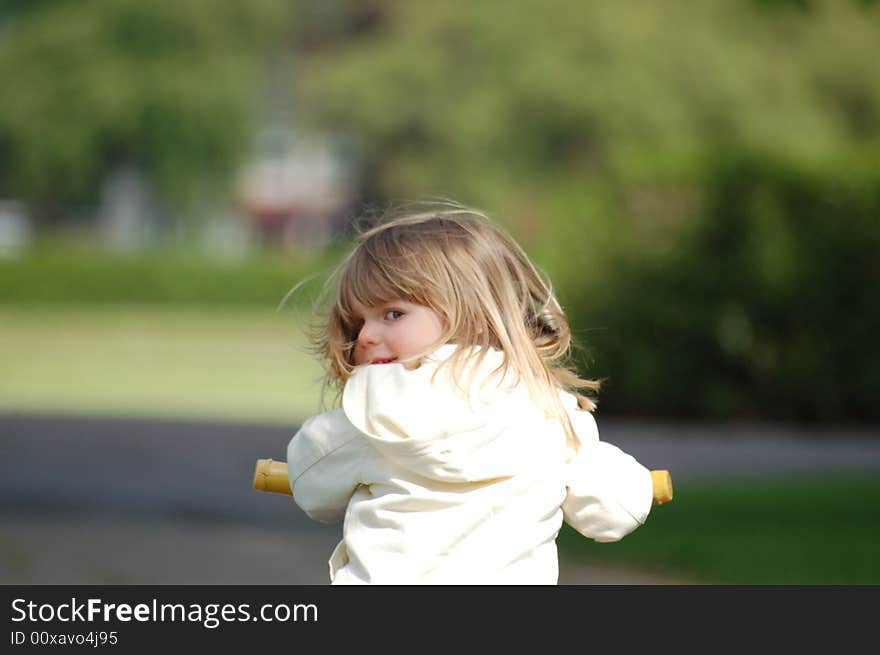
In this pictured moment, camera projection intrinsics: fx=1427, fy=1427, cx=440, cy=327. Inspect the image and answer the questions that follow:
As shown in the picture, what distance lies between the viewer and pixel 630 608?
281 centimetres

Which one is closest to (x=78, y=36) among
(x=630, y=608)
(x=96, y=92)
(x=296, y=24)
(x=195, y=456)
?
(x=96, y=92)

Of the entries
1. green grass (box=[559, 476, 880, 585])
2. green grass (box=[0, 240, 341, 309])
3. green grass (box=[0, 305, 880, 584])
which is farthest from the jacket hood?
green grass (box=[0, 240, 341, 309])

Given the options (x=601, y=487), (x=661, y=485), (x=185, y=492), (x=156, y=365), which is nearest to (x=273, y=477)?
(x=601, y=487)

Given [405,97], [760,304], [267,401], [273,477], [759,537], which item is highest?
[405,97]

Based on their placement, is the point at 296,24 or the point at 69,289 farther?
the point at 296,24

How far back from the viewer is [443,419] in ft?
7.38

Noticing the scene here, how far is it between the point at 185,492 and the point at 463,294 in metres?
6.68

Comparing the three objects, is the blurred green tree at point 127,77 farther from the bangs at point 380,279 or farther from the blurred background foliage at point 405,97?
the bangs at point 380,279

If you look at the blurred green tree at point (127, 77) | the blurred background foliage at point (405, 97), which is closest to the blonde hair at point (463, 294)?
the blurred background foliage at point (405, 97)

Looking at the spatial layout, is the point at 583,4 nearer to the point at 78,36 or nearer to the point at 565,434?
the point at 78,36

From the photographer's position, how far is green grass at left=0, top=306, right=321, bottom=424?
1430 cm

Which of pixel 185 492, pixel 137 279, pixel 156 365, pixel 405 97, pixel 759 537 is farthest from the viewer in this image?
pixel 405 97

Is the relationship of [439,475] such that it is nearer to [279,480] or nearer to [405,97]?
[279,480]

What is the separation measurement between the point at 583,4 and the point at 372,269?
36.8 metres
